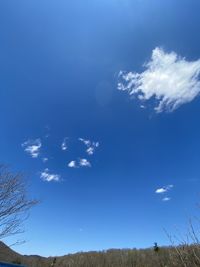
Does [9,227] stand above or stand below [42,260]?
below

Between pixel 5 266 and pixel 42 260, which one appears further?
pixel 42 260

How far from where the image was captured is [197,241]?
187 inches

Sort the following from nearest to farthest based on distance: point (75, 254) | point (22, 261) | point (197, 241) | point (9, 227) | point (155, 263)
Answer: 1. point (197, 241)
2. point (9, 227)
3. point (155, 263)
4. point (22, 261)
5. point (75, 254)

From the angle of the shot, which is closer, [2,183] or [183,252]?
[183,252]

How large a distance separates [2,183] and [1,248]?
520 inches

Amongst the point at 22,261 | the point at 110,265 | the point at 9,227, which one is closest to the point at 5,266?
the point at 9,227

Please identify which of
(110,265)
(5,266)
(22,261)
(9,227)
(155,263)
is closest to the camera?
(5,266)

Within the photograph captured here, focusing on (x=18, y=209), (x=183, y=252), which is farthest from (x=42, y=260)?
(x=183, y=252)

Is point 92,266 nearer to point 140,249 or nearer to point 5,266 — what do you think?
point 140,249

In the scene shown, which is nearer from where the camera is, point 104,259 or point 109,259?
point 109,259

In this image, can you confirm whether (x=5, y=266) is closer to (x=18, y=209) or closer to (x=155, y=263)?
(x=18, y=209)

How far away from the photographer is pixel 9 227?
49.5 ft

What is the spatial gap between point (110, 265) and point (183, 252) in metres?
18.9

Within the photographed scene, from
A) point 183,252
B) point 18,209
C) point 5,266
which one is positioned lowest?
point 183,252
